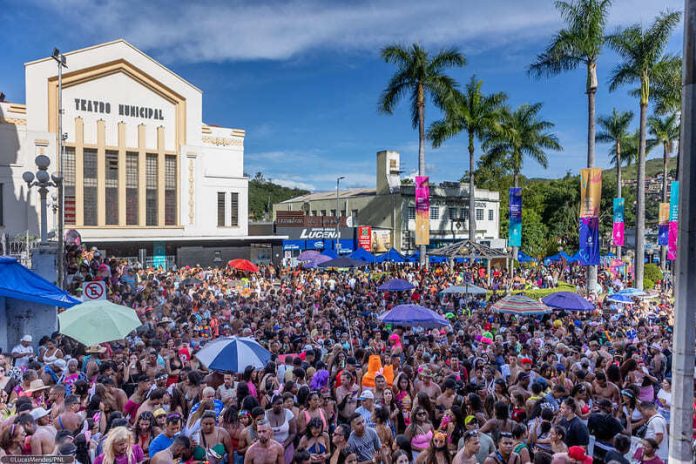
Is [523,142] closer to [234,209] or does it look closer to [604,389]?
[234,209]

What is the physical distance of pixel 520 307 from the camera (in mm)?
14266

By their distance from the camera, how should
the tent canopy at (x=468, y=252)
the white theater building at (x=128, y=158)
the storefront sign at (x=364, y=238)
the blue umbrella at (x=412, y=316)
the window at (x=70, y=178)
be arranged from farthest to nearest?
1. the storefront sign at (x=364, y=238)
2. the window at (x=70, y=178)
3. the white theater building at (x=128, y=158)
4. the tent canopy at (x=468, y=252)
5. the blue umbrella at (x=412, y=316)

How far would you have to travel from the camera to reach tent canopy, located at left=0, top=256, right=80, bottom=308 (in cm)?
1206

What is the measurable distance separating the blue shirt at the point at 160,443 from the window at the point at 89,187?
101ft

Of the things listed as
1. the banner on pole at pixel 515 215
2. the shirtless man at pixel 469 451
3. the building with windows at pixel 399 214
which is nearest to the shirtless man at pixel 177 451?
the shirtless man at pixel 469 451

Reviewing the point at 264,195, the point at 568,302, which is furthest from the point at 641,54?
the point at 264,195

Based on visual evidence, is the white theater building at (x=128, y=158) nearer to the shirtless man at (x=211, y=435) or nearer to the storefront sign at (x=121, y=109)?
the storefront sign at (x=121, y=109)

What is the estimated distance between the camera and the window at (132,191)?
3469cm

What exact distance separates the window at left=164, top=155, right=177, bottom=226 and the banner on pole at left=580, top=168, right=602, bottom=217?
25.3m

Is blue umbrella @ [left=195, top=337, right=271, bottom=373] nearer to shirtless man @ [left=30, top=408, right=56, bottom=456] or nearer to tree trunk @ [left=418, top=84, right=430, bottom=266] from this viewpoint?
shirtless man @ [left=30, top=408, right=56, bottom=456]

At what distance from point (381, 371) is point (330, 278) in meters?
18.7

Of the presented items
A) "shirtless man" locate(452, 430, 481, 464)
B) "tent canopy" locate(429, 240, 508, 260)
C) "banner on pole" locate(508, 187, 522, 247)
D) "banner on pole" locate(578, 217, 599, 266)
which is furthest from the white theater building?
"shirtless man" locate(452, 430, 481, 464)

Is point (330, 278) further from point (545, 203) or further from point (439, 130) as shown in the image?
point (545, 203)

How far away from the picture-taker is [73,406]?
6.68m
